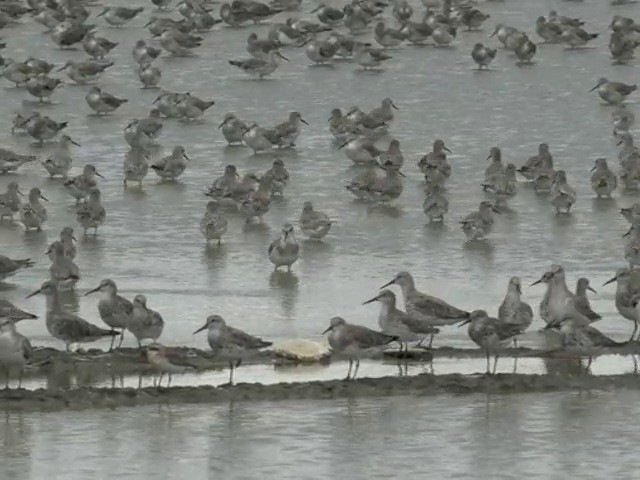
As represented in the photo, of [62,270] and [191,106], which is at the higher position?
[191,106]

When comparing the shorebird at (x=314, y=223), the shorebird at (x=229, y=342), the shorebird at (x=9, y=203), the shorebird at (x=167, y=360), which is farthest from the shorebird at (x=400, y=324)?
the shorebird at (x=9, y=203)

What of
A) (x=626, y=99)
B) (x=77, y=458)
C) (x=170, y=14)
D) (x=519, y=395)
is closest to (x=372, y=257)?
(x=519, y=395)

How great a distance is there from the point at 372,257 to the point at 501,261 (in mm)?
1540

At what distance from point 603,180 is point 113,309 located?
9744mm

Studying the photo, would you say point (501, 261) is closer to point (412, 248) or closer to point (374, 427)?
point (412, 248)

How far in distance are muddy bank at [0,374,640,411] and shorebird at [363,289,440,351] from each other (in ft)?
3.27

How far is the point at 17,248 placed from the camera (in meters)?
24.2

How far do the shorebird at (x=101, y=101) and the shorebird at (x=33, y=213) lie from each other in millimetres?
7999

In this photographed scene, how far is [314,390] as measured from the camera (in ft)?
57.5

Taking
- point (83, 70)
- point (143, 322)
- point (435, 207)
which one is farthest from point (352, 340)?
point (83, 70)

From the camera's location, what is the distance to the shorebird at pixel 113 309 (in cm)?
1938

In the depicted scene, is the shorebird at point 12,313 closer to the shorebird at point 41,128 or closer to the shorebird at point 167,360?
the shorebird at point 167,360

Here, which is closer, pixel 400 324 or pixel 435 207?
pixel 400 324

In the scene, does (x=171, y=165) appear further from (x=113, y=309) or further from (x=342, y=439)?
(x=342, y=439)
